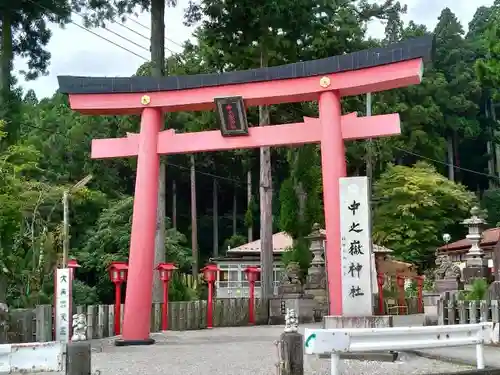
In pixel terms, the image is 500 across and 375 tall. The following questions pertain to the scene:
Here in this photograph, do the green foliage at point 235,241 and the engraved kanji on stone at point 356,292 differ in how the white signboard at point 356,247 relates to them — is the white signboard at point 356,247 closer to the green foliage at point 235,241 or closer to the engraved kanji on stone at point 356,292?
the engraved kanji on stone at point 356,292

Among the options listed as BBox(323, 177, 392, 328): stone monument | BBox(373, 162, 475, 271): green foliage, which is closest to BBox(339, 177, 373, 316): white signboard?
BBox(323, 177, 392, 328): stone monument

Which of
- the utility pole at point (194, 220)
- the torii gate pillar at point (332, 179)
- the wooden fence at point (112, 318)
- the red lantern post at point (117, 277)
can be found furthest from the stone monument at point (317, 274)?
the utility pole at point (194, 220)

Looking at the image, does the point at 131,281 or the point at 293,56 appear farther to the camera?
the point at 293,56

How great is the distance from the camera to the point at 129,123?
30.4m

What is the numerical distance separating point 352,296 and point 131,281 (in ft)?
18.1

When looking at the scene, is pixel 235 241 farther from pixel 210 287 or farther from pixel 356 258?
pixel 356 258

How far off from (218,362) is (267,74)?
678 centimetres

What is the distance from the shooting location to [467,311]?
13.7 m

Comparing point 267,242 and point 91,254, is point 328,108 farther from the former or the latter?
point 91,254

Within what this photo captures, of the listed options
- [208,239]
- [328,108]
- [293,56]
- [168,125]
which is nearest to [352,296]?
[328,108]

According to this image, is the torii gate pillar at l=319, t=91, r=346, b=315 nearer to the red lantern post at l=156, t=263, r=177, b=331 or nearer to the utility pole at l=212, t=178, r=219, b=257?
the red lantern post at l=156, t=263, r=177, b=331

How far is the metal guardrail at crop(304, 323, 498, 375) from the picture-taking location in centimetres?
702

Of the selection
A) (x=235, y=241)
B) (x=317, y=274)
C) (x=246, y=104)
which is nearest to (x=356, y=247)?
(x=246, y=104)

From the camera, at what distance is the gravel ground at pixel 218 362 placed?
8930 mm
